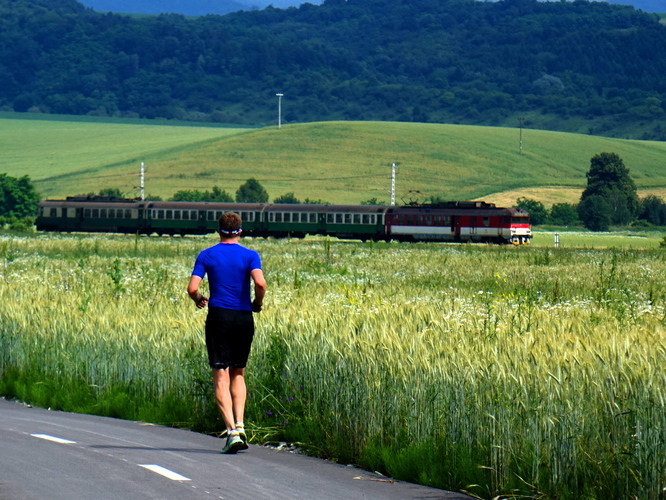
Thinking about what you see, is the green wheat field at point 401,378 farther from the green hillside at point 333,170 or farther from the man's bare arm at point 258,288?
the green hillside at point 333,170

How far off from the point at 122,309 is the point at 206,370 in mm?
4326

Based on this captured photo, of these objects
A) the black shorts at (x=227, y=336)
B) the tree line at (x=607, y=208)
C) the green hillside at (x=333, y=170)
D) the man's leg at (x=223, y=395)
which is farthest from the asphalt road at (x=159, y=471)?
the green hillside at (x=333, y=170)

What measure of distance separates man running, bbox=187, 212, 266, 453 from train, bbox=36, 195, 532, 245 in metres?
64.3

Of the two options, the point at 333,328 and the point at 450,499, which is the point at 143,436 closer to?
the point at 333,328

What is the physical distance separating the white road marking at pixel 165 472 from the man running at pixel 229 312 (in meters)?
0.99

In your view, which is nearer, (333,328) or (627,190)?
(333,328)

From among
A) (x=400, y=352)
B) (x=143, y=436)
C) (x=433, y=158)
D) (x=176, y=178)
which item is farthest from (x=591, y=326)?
(x=433, y=158)

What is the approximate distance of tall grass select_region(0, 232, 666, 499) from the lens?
8.09m

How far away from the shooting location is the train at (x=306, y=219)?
74688 millimetres

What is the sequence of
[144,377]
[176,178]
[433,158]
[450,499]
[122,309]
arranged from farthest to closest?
[433,158]
[176,178]
[122,309]
[144,377]
[450,499]

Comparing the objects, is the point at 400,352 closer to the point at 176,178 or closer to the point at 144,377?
the point at 144,377

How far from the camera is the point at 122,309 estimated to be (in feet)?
52.6

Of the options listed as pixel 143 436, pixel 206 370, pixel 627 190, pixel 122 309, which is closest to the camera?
pixel 143 436

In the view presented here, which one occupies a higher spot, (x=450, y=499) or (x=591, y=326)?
(x=591, y=326)
